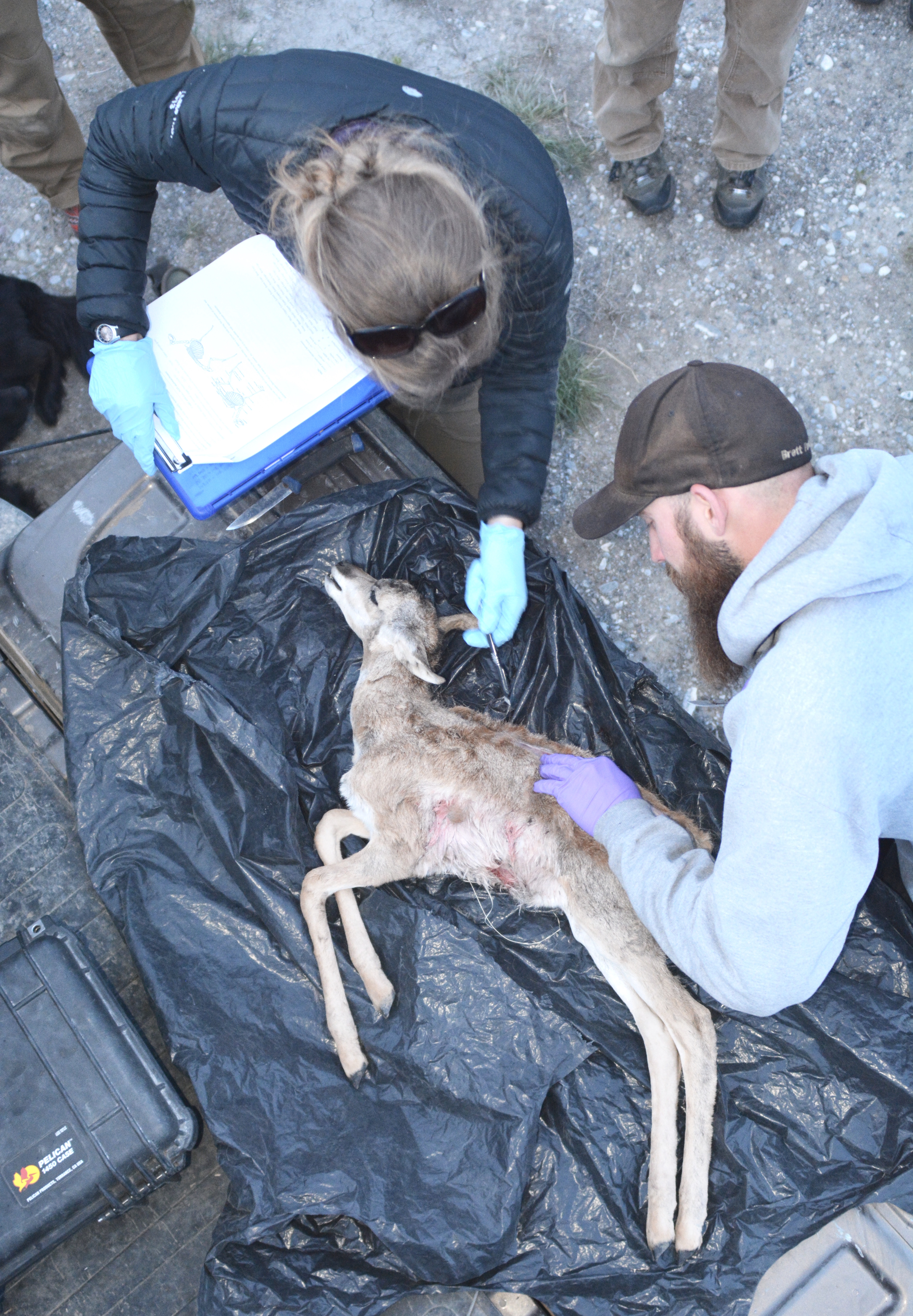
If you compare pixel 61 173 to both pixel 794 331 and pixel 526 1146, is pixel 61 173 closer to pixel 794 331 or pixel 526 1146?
pixel 794 331

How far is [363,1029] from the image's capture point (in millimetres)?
3184

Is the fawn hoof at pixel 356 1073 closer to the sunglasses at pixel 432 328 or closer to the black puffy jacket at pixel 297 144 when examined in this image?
the black puffy jacket at pixel 297 144

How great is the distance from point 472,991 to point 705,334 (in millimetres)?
3398

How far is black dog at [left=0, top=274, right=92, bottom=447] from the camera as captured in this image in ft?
14.2

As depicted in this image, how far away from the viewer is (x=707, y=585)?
2.71 m

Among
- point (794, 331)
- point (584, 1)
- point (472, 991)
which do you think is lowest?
point (472, 991)

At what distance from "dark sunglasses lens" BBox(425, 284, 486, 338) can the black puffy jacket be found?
0.45 m

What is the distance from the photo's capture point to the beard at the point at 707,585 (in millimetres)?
2627

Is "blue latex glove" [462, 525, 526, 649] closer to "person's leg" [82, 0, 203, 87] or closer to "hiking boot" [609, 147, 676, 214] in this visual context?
"hiking boot" [609, 147, 676, 214]

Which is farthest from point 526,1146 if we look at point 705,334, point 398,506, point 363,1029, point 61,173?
point 61,173


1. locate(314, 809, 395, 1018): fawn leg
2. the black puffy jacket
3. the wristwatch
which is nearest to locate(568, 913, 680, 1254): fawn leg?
locate(314, 809, 395, 1018): fawn leg

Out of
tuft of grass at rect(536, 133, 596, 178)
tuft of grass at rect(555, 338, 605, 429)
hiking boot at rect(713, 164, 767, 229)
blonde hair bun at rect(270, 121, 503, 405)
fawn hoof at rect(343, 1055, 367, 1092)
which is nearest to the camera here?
blonde hair bun at rect(270, 121, 503, 405)

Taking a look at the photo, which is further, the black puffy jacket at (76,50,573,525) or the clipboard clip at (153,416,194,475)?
the clipboard clip at (153,416,194,475)

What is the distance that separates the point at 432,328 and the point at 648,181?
2.79 m
